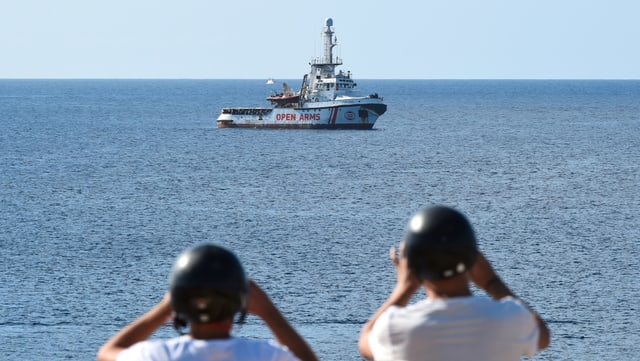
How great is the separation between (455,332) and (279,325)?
0.77m

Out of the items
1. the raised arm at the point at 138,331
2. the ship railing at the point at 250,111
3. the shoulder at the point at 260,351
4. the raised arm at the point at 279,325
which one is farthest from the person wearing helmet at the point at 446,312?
the ship railing at the point at 250,111

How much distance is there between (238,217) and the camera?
236 feet

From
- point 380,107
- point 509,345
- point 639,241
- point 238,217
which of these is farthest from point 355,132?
point 509,345

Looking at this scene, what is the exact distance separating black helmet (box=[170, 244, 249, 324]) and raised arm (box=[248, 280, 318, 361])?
0.08m

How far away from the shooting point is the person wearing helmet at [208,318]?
4773 mm

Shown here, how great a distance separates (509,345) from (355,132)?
147022 mm

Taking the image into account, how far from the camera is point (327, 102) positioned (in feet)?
450

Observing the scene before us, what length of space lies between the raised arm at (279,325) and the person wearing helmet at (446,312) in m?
0.40

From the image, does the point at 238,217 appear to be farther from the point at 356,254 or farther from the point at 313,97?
the point at 313,97

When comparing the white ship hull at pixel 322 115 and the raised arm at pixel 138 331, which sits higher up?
the raised arm at pixel 138 331
